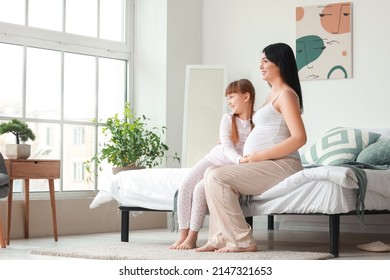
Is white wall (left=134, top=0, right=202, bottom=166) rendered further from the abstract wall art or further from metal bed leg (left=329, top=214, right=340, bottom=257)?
metal bed leg (left=329, top=214, right=340, bottom=257)

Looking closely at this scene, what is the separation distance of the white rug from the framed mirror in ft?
7.49

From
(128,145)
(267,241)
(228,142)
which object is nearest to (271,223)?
(267,241)

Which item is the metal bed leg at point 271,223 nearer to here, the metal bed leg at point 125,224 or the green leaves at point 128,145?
the green leaves at point 128,145

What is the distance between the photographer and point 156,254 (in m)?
4.25

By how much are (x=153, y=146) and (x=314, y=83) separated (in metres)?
1.50

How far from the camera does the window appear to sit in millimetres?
6141

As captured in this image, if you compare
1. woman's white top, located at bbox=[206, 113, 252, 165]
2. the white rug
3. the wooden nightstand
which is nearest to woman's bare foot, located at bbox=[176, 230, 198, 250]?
the white rug

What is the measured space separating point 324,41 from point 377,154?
60.1 inches

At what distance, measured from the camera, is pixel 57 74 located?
6473mm

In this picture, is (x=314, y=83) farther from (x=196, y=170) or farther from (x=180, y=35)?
(x=196, y=170)

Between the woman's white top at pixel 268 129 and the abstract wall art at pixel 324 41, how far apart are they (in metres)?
2.28

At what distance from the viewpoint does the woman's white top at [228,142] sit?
4508 millimetres

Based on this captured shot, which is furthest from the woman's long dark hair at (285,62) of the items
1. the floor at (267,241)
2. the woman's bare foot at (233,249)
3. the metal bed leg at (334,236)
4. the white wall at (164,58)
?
the white wall at (164,58)
